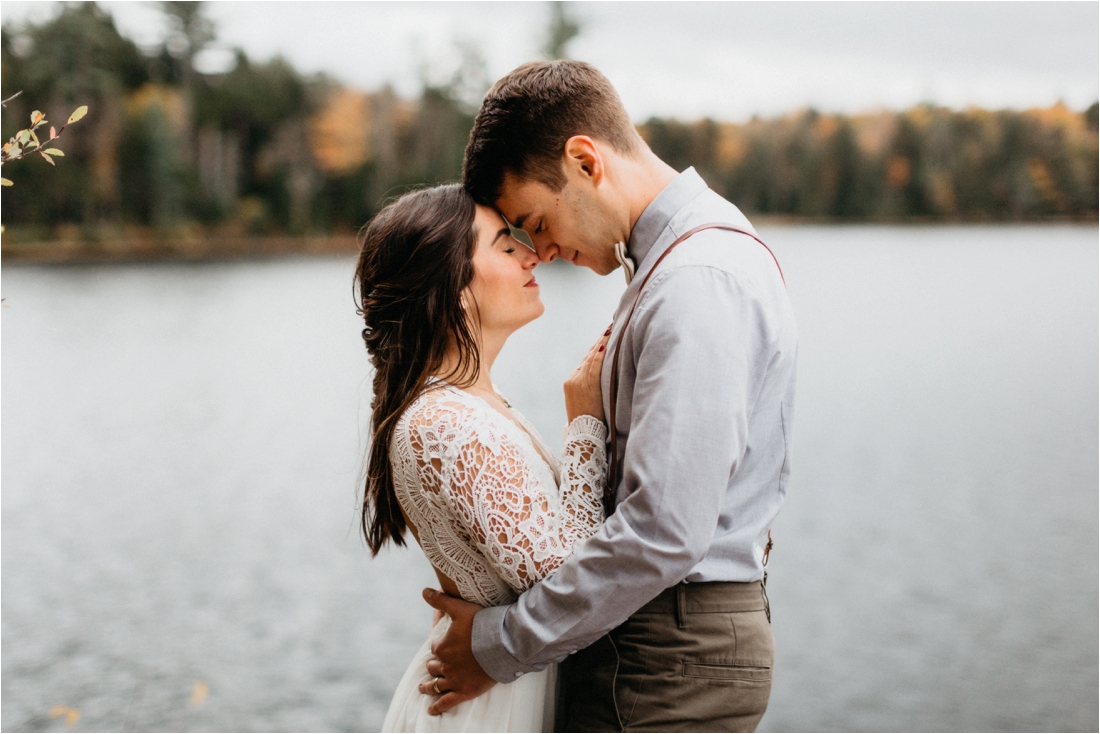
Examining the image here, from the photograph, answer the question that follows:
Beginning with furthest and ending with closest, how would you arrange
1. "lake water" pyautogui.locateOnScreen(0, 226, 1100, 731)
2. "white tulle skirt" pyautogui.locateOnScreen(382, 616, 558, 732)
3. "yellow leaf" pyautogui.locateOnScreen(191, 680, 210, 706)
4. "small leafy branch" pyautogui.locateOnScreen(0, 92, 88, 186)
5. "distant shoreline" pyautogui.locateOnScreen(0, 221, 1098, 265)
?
"distant shoreline" pyautogui.locateOnScreen(0, 221, 1098, 265), "lake water" pyautogui.locateOnScreen(0, 226, 1100, 731), "yellow leaf" pyautogui.locateOnScreen(191, 680, 210, 706), "white tulle skirt" pyautogui.locateOnScreen(382, 616, 558, 732), "small leafy branch" pyautogui.locateOnScreen(0, 92, 88, 186)

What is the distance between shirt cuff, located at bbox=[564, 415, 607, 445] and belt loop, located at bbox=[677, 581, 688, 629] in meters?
0.35

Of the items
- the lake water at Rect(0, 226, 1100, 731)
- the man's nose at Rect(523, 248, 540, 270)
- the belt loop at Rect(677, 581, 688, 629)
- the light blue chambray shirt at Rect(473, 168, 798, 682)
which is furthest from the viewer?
the lake water at Rect(0, 226, 1100, 731)

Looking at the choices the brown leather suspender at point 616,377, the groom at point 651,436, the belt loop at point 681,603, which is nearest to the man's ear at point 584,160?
the groom at point 651,436

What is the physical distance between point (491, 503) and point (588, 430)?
10.5 inches

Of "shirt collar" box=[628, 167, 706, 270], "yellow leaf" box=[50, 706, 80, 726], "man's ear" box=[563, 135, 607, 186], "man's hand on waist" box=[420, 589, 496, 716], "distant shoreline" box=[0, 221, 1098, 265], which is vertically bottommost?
"distant shoreline" box=[0, 221, 1098, 265]

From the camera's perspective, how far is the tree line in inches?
1855

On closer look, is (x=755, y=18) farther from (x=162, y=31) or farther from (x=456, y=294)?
(x=162, y=31)

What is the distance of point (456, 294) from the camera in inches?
87.2

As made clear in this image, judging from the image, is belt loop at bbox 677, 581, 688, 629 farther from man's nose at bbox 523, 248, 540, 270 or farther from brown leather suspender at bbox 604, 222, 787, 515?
man's nose at bbox 523, 248, 540, 270

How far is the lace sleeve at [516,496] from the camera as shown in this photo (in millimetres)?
1942

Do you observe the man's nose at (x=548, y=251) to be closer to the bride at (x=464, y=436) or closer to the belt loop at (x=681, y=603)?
the bride at (x=464, y=436)

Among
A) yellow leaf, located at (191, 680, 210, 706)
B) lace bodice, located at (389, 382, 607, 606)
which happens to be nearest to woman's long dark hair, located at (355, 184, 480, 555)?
lace bodice, located at (389, 382, 607, 606)

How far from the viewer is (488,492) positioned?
198 centimetres

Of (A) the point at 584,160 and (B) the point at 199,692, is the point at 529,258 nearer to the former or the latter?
(A) the point at 584,160
